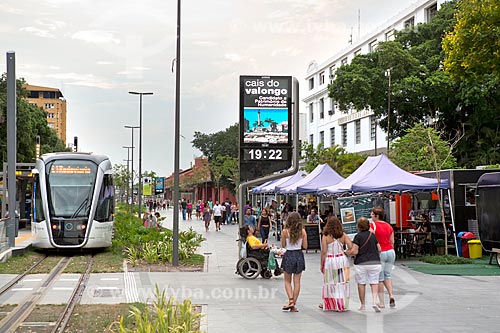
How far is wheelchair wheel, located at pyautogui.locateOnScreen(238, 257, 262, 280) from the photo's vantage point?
1620cm

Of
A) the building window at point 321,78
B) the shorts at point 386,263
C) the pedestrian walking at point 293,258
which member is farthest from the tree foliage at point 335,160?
the pedestrian walking at point 293,258

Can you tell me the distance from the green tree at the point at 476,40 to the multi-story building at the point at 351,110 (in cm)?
2609

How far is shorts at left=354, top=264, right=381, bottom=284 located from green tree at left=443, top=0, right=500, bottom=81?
1036 centimetres

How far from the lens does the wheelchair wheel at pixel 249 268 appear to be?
16203 mm

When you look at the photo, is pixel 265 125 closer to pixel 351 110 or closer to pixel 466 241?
pixel 466 241

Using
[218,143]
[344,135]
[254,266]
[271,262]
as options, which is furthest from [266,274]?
[218,143]

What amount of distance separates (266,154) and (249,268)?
10.3 ft

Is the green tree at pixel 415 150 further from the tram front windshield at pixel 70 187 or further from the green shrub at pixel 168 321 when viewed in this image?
the green shrub at pixel 168 321

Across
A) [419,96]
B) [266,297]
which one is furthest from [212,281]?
[419,96]

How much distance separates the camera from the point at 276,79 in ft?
58.7

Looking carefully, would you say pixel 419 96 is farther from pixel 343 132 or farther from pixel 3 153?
pixel 3 153

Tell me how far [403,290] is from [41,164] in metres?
13.6

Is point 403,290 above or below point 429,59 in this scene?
below

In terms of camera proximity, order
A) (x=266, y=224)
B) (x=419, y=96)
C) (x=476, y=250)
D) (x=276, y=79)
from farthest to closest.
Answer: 1. (x=419, y=96)
2. (x=266, y=224)
3. (x=476, y=250)
4. (x=276, y=79)
